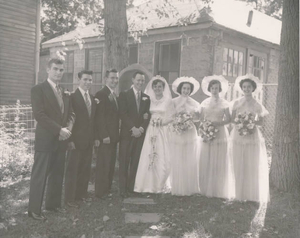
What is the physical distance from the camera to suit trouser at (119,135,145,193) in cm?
605

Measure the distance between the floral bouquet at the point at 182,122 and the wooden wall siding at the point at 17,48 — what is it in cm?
860

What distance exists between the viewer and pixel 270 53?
53.9ft

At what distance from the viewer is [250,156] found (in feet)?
19.6

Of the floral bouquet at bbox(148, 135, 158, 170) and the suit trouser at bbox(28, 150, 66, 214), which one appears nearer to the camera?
the suit trouser at bbox(28, 150, 66, 214)

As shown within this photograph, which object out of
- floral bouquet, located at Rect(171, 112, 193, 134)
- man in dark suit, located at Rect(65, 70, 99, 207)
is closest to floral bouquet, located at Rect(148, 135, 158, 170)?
floral bouquet, located at Rect(171, 112, 193, 134)

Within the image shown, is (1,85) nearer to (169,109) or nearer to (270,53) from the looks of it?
(169,109)

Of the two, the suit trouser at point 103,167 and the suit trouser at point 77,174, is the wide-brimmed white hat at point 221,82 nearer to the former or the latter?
the suit trouser at point 103,167

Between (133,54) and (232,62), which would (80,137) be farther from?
(133,54)

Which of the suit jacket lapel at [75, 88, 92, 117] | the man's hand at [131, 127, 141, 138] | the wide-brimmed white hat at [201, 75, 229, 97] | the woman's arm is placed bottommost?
the man's hand at [131, 127, 141, 138]

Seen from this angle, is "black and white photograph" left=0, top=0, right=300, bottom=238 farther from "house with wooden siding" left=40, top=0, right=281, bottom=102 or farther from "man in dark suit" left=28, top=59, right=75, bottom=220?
"house with wooden siding" left=40, top=0, right=281, bottom=102

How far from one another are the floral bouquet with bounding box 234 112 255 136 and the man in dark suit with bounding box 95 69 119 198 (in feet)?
7.15

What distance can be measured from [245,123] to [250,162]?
2.36 feet

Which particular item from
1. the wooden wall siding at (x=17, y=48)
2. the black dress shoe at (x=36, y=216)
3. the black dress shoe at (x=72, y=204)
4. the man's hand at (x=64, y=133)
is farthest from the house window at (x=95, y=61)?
the black dress shoe at (x=36, y=216)

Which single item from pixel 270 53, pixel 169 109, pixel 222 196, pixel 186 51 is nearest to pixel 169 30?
pixel 186 51
